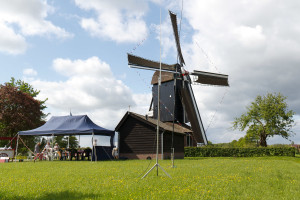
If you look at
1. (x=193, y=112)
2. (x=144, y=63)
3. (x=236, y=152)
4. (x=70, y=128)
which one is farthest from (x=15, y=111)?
(x=236, y=152)

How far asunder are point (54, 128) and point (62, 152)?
3091mm

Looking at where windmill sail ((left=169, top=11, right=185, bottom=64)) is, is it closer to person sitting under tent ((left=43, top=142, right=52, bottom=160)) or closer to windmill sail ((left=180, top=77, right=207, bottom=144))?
windmill sail ((left=180, top=77, right=207, bottom=144))

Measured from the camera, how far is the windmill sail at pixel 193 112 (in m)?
30.3

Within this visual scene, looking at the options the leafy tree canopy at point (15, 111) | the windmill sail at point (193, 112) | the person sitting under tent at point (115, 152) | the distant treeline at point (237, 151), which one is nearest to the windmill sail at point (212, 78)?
the windmill sail at point (193, 112)

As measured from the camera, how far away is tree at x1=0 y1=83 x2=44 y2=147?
33.4 m

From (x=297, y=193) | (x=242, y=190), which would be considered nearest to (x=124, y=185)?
(x=242, y=190)

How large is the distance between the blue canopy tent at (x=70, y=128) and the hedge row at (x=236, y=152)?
51.9 ft

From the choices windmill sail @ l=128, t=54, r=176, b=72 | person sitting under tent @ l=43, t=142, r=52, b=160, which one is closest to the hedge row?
windmill sail @ l=128, t=54, r=176, b=72

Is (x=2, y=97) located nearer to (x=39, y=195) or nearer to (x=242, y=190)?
(x=39, y=195)

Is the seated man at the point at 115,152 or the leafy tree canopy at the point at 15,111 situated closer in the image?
the seated man at the point at 115,152

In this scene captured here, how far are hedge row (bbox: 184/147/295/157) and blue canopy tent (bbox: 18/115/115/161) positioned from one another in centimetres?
1581

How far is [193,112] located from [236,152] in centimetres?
916

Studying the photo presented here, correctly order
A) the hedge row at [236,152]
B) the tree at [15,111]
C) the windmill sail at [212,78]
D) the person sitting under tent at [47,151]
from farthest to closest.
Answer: the tree at [15,111] → the hedge row at [236,152] → the windmill sail at [212,78] → the person sitting under tent at [47,151]

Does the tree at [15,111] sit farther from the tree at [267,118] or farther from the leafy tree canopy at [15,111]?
the tree at [267,118]
